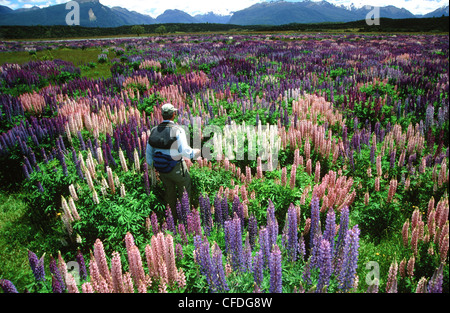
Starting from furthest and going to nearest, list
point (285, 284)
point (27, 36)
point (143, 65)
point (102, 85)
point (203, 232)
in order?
point (27, 36)
point (143, 65)
point (102, 85)
point (203, 232)
point (285, 284)

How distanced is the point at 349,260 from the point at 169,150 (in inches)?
110

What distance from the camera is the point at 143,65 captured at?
15.3 m

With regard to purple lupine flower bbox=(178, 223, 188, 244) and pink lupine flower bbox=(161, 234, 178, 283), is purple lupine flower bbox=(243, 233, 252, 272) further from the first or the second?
purple lupine flower bbox=(178, 223, 188, 244)

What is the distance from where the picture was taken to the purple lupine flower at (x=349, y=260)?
6.62 ft

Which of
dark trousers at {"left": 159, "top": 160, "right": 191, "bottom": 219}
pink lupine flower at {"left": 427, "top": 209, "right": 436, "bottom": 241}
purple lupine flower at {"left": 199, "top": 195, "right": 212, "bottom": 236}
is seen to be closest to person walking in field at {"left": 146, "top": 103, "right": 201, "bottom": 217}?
dark trousers at {"left": 159, "top": 160, "right": 191, "bottom": 219}

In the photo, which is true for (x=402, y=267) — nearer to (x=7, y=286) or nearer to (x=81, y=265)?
(x=81, y=265)

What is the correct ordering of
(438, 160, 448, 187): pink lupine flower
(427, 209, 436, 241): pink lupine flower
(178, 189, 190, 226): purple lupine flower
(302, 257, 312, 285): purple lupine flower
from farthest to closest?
1. (438, 160, 448, 187): pink lupine flower
2. (178, 189, 190, 226): purple lupine flower
3. (427, 209, 436, 241): pink lupine flower
4. (302, 257, 312, 285): purple lupine flower

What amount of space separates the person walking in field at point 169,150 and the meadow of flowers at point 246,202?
A: 0.32 meters

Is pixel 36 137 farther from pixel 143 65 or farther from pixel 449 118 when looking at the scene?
pixel 143 65

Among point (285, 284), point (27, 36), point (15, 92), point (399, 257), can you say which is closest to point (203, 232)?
point (285, 284)

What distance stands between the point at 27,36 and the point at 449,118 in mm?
79029

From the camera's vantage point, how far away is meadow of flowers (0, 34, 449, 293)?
89.0 inches

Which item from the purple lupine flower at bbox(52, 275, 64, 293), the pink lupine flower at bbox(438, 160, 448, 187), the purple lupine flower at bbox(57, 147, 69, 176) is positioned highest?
the purple lupine flower at bbox(57, 147, 69, 176)

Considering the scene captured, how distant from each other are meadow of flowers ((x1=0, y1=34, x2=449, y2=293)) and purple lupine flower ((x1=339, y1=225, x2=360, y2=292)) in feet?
0.04
